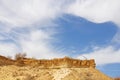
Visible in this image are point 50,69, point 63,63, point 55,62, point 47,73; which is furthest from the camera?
point 55,62

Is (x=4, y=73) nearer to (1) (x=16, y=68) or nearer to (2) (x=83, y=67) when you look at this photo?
(1) (x=16, y=68)

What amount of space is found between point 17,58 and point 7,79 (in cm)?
632

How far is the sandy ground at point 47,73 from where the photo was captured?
34.7 meters

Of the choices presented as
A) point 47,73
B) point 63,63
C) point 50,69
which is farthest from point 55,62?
point 47,73

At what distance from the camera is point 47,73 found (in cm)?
3575

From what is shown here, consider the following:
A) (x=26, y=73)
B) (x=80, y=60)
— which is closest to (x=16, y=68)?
(x=26, y=73)

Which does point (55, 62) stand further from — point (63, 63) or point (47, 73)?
point (47, 73)

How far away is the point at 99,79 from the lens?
120ft

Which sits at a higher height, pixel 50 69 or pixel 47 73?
pixel 50 69

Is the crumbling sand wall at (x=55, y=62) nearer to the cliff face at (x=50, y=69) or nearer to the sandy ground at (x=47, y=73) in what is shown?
the cliff face at (x=50, y=69)

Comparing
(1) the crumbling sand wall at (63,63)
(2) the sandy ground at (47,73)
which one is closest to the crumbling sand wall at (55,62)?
(1) the crumbling sand wall at (63,63)

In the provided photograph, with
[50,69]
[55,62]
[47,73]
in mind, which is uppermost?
[55,62]

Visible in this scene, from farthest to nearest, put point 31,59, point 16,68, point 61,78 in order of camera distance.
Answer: point 31,59
point 16,68
point 61,78

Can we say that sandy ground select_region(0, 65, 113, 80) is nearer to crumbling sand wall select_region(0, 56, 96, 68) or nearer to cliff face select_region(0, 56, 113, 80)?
cliff face select_region(0, 56, 113, 80)
